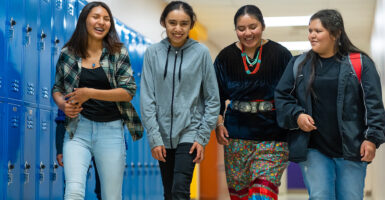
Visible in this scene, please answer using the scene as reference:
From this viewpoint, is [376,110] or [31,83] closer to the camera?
[376,110]

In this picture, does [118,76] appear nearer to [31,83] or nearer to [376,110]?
[31,83]

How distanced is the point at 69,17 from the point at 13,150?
1.32 metres

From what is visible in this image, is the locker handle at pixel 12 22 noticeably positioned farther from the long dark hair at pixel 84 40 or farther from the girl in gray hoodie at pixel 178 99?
the girl in gray hoodie at pixel 178 99

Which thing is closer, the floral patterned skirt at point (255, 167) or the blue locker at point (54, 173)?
the floral patterned skirt at point (255, 167)

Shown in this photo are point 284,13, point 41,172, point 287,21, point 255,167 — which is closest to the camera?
point 255,167

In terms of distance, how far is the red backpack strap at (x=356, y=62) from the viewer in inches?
110

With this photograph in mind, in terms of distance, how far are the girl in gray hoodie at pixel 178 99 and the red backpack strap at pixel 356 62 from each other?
71 cm

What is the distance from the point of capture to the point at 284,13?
8.65 m

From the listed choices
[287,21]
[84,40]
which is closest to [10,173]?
[84,40]

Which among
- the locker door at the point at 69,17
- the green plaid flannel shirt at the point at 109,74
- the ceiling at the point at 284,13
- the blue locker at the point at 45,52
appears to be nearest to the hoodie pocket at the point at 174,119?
the green plaid flannel shirt at the point at 109,74

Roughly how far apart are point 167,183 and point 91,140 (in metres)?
0.46

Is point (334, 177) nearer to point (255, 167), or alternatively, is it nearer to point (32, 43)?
point (255, 167)

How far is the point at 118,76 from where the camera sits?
295cm

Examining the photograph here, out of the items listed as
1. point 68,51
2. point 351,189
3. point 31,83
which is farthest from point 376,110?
point 31,83
